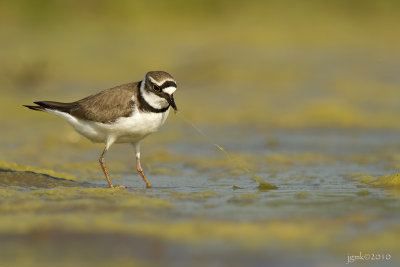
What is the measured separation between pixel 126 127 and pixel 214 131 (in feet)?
14.9

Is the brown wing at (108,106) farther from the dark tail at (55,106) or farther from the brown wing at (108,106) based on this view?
the dark tail at (55,106)

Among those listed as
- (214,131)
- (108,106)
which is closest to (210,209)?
(108,106)

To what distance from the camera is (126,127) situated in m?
7.59

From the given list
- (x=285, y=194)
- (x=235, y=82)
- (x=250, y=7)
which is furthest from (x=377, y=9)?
(x=285, y=194)

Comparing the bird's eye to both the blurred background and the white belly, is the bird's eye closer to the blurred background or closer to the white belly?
the white belly

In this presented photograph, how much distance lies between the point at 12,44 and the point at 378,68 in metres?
10.3

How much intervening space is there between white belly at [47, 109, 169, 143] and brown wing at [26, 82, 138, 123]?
0.20 feet

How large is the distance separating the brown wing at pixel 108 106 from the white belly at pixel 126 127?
0.06 meters

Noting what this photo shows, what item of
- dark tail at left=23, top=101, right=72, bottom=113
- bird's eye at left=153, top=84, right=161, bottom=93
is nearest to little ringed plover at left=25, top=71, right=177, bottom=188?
bird's eye at left=153, top=84, right=161, bottom=93

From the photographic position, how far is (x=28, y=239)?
5.27 meters

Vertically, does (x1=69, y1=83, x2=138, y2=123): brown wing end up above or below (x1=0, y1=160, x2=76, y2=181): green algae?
above

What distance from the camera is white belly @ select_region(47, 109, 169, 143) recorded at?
752 cm

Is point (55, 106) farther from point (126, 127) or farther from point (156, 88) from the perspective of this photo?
point (156, 88)

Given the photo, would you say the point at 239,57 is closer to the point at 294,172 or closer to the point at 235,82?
the point at 235,82
